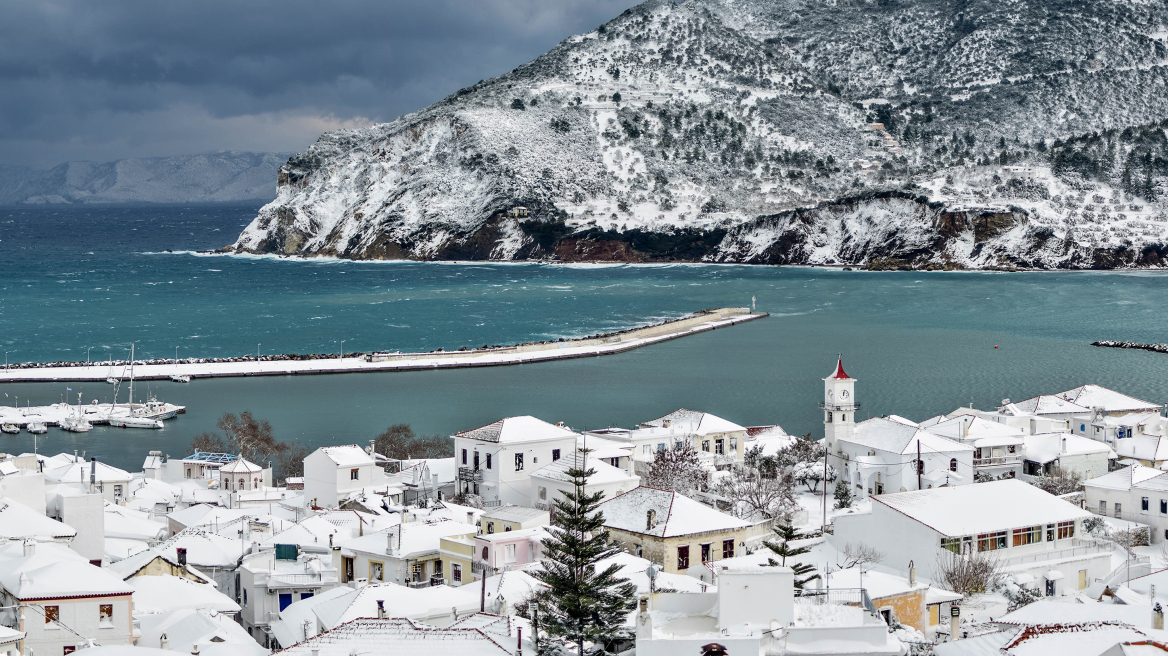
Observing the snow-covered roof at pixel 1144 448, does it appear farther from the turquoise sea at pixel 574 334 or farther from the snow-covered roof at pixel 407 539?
the snow-covered roof at pixel 407 539

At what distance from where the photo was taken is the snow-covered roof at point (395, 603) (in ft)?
58.3

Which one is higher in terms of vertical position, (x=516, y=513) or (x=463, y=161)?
(x=463, y=161)

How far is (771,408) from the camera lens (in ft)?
202

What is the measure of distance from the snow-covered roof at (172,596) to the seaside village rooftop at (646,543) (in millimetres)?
59

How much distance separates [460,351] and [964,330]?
32.6m

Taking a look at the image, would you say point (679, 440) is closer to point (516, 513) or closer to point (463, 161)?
point (516, 513)

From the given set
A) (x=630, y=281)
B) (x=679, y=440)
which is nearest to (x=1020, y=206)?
(x=630, y=281)

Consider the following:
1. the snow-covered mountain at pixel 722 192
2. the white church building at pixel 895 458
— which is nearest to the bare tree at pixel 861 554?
the white church building at pixel 895 458

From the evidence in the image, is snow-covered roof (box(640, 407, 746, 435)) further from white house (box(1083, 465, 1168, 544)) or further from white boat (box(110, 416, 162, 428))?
white boat (box(110, 416, 162, 428))

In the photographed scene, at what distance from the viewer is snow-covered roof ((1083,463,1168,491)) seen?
30859mm

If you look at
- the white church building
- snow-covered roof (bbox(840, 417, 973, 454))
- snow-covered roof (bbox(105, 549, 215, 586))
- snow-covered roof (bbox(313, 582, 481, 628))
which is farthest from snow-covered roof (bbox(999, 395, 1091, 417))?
snow-covered roof (bbox(313, 582, 481, 628))

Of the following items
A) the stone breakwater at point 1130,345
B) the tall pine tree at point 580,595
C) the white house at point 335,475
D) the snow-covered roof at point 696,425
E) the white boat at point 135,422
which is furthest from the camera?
the stone breakwater at point 1130,345

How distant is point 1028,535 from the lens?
2675 cm

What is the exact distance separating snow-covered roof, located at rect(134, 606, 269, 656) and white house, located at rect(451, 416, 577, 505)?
1507 centimetres
